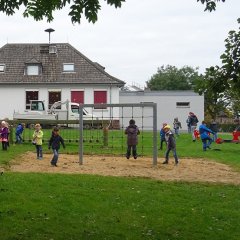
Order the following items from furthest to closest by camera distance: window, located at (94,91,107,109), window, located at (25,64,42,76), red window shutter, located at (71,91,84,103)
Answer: window, located at (25,64,42,76), red window shutter, located at (71,91,84,103), window, located at (94,91,107,109)

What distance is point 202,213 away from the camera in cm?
1063

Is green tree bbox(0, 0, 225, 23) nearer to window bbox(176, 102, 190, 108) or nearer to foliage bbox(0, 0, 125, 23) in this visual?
foliage bbox(0, 0, 125, 23)

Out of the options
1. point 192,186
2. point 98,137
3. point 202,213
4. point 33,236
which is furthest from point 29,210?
point 98,137

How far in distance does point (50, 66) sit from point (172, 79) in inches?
1829

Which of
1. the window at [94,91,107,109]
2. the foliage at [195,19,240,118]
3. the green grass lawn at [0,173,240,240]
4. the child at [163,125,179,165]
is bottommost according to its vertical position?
the green grass lawn at [0,173,240,240]

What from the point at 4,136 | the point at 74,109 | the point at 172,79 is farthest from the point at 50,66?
the point at 172,79

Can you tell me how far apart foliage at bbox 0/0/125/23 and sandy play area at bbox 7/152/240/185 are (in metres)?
10.5

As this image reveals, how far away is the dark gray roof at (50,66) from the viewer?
46.6m

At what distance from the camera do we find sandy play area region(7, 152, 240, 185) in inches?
638

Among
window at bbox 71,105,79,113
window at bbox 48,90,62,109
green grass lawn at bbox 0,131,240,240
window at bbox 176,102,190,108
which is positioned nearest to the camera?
green grass lawn at bbox 0,131,240,240

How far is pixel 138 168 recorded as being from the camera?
1831 centimetres

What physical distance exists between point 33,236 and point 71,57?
41374mm

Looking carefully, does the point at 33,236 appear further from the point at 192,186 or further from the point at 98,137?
the point at 98,137

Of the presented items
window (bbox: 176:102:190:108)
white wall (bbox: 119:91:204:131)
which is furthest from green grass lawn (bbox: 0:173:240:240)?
window (bbox: 176:102:190:108)
